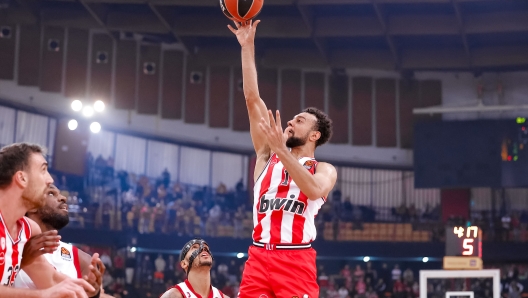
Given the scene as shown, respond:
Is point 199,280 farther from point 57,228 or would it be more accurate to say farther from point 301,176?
point 301,176

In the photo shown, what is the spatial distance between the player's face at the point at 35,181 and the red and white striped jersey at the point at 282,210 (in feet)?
6.51

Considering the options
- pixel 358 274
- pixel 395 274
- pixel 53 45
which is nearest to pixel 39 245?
pixel 358 274

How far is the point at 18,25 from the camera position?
24.5 m

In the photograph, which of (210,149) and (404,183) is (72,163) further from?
(404,183)

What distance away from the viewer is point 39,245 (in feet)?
15.1

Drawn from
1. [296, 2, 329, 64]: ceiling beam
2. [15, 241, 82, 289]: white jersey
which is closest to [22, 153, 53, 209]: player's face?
[15, 241, 82, 289]: white jersey

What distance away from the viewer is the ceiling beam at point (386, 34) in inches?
883

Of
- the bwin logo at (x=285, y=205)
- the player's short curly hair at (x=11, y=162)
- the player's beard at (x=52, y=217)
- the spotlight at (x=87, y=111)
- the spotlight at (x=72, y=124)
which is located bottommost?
the player's beard at (x=52, y=217)

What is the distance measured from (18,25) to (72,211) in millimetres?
7510

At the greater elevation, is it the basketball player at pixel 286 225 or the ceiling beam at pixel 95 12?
the ceiling beam at pixel 95 12

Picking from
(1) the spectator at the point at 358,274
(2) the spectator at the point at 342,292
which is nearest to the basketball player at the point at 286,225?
(2) the spectator at the point at 342,292

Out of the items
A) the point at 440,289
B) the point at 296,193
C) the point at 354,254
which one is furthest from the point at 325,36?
the point at 296,193

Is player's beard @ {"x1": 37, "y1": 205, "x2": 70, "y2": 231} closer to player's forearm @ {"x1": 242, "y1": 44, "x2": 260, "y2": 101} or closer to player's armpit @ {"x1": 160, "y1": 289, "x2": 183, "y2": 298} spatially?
player's forearm @ {"x1": 242, "y1": 44, "x2": 260, "y2": 101}

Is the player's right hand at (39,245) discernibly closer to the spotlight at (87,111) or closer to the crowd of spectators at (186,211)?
the crowd of spectators at (186,211)
